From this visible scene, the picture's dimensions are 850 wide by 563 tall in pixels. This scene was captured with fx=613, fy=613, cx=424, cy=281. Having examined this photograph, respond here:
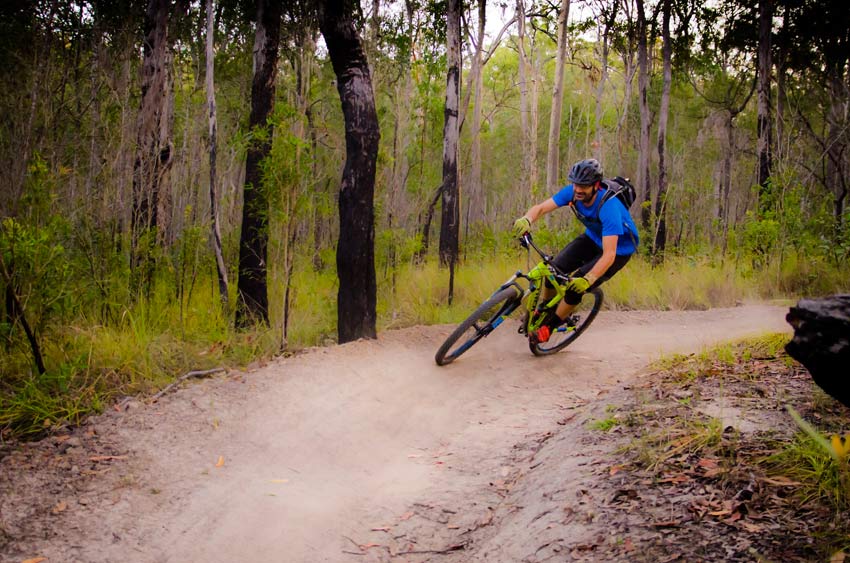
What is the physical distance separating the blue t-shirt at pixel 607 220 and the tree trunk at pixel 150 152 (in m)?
4.80

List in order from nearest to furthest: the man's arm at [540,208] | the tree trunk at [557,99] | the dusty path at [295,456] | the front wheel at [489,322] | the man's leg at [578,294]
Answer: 1. the dusty path at [295,456]
2. the front wheel at [489,322]
3. the man's leg at [578,294]
4. the man's arm at [540,208]
5. the tree trunk at [557,99]

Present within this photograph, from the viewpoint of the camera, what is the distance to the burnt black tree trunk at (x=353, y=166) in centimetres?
743

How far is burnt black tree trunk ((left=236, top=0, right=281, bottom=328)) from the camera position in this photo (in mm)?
8070

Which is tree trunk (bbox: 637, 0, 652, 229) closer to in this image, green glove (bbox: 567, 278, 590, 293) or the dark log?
green glove (bbox: 567, 278, 590, 293)

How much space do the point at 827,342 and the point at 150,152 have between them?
7567mm

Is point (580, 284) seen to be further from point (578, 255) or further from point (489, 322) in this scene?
point (489, 322)

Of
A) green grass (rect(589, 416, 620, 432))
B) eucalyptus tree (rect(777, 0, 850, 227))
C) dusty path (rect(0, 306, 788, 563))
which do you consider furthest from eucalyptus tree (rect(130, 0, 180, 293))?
eucalyptus tree (rect(777, 0, 850, 227))

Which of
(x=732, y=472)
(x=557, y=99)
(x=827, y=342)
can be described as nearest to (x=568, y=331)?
(x=732, y=472)

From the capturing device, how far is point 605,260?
6.27m

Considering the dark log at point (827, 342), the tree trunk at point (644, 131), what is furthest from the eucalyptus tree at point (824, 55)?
the dark log at point (827, 342)

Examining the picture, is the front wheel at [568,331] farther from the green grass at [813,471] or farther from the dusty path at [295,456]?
the green grass at [813,471]

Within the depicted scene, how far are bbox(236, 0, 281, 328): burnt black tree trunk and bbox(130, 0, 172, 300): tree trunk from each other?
1.10 meters

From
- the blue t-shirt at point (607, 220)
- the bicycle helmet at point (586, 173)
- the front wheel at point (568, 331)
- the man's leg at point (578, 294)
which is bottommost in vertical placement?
the front wheel at point (568, 331)

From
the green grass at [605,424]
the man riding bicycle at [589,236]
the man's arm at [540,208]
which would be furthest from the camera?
the man's arm at [540,208]
